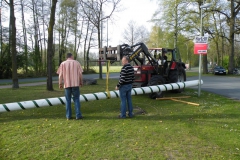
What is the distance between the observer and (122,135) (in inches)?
201

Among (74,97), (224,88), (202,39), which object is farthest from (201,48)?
(74,97)

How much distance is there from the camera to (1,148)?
441 cm

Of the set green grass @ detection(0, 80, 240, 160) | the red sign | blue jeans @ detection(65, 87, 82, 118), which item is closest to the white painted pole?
green grass @ detection(0, 80, 240, 160)

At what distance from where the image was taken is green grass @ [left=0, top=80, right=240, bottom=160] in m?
4.13

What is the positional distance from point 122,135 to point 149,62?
19.2 ft

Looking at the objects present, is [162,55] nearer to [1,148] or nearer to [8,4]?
[1,148]

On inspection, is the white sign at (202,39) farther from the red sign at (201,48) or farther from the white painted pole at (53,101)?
the white painted pole at (53,101)

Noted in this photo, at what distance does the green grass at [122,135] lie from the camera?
4133 millimetres

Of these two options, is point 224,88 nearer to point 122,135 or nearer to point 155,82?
point 155,82

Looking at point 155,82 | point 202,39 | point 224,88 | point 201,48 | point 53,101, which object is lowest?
point 224,88

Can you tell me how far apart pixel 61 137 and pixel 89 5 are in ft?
60.3

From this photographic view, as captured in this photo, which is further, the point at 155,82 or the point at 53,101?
the point at 155,82

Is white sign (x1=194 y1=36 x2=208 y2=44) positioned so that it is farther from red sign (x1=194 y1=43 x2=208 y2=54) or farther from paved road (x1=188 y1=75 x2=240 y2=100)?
paved road (x1=188 y1=75 x2=240 y2=100)

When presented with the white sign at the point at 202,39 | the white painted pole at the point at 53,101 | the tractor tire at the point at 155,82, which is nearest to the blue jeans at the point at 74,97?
the white painted pole at the point at 53,101
